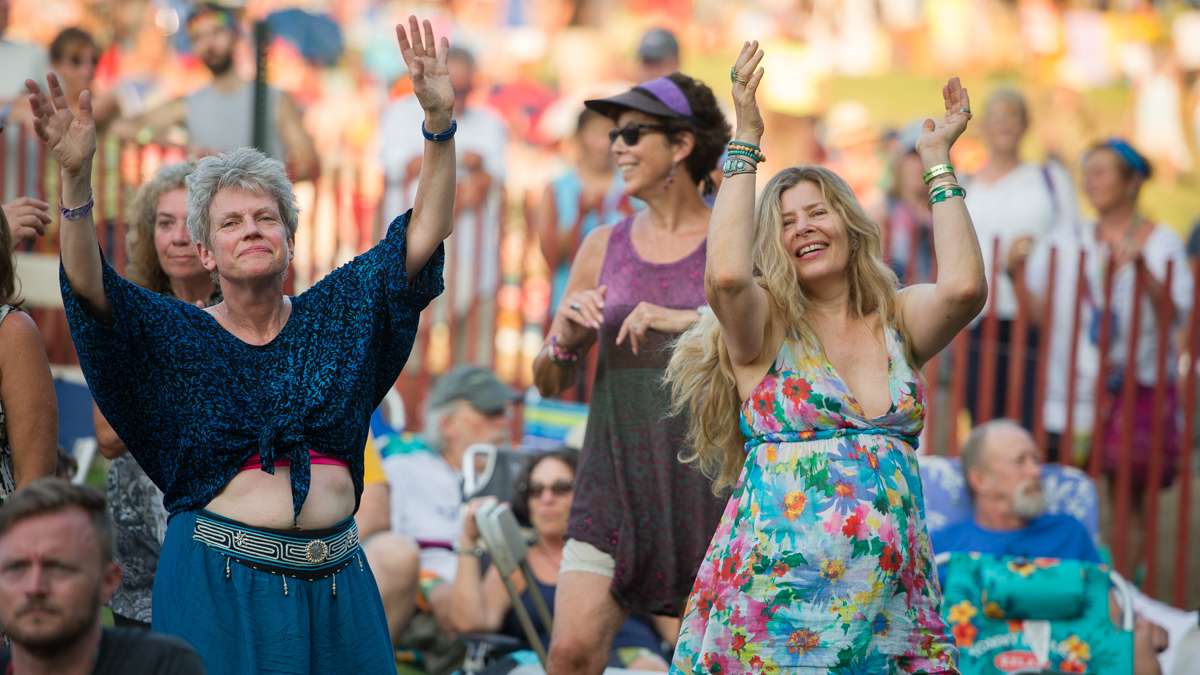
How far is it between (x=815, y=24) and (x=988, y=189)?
38.5 feet

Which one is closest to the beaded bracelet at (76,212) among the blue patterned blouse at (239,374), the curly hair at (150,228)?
the blue patterned blouse at (239,374)

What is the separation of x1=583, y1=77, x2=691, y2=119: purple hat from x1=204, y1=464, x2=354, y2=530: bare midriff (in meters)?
1.83

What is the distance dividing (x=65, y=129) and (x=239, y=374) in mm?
697

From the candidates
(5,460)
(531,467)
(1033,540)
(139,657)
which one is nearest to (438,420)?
(531,467)

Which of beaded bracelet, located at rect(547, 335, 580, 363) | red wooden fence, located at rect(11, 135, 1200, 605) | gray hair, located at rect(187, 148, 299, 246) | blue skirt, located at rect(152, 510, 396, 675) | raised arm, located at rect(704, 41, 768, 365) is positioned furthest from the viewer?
red wooden fence, located at rect(11, 135, 1200, 605)

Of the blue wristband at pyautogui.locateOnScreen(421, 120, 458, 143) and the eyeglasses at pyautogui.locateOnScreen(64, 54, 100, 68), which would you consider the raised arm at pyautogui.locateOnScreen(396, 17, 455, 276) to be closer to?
the blue wristband at pyautogui.locateOnScreen(421, 120, 458, 143)

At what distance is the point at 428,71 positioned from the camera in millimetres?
4066

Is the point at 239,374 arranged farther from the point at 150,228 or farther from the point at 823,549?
the point at 823,549

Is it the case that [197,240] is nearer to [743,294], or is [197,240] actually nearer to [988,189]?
[743,294]

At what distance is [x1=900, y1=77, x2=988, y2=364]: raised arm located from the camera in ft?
13.6

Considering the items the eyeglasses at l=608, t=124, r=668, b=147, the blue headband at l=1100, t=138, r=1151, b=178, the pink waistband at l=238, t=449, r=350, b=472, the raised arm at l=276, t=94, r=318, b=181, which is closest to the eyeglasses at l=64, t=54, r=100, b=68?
the raised arm at l=276, t=94, r=318, b=181

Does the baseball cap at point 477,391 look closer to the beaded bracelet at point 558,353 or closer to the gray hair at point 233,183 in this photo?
the beaded bracelet at point 558,353

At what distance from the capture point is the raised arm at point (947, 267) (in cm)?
413

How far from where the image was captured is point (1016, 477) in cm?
745
